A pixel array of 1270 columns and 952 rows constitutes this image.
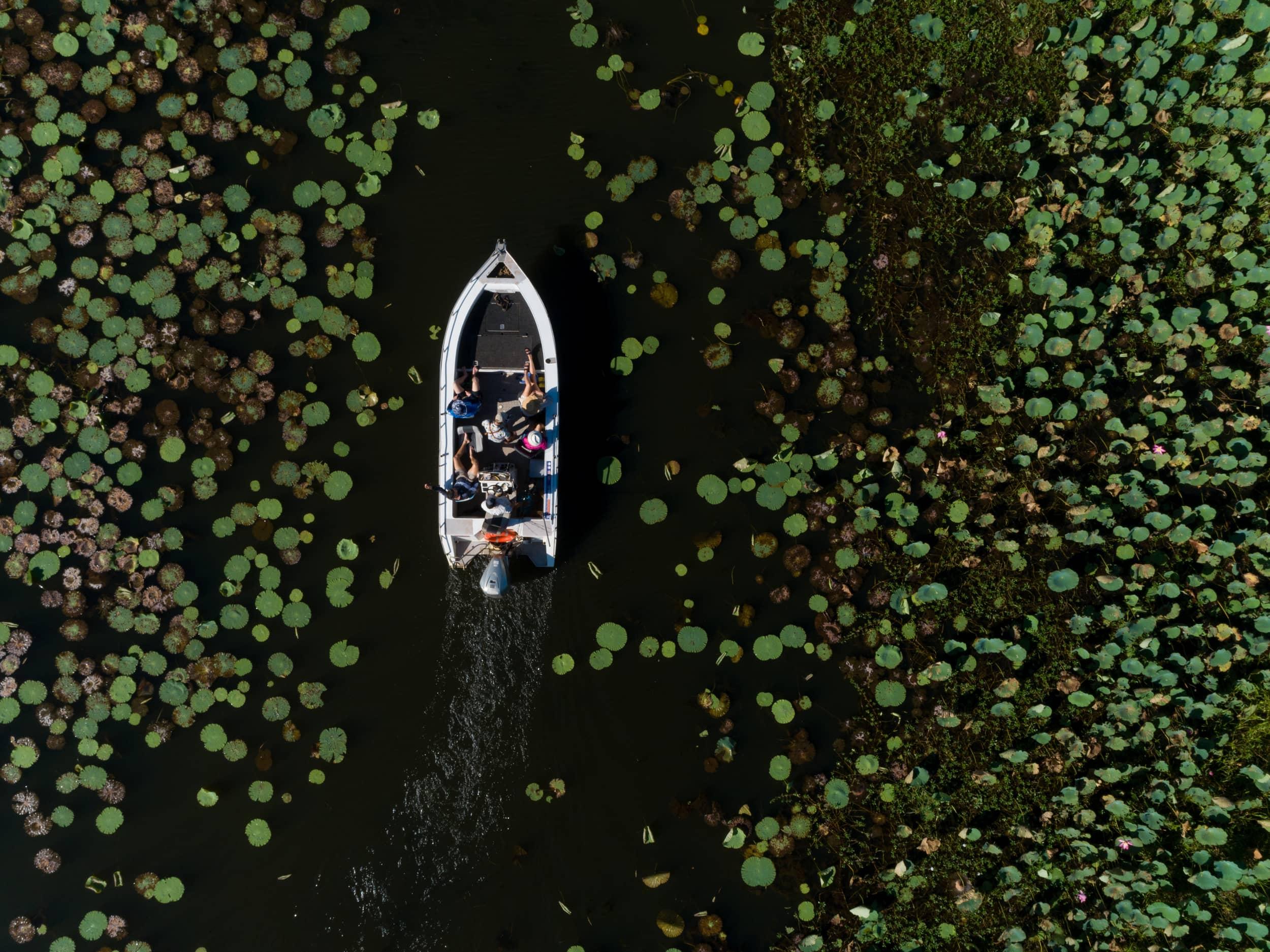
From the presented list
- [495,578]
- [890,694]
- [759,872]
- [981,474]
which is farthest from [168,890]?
[981,474]

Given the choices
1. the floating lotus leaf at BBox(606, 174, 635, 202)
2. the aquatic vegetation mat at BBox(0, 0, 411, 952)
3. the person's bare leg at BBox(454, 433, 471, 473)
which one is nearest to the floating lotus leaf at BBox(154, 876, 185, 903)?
the aquatic vegetation mat at BBox(0, 0, 411, 952)

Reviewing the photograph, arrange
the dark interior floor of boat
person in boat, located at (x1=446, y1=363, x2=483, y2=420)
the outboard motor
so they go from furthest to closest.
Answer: the dark interior floor of boat < person in boat, located at (x1=446, y1=363, x2=483, y2=420) < the outboard motor

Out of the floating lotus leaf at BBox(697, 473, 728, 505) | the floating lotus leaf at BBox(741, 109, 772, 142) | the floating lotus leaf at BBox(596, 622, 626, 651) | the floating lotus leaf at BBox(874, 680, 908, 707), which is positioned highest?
the floating lotus leaf at BBox(741, 109, 772, 142)

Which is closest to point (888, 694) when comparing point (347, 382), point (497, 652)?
point (497, 652)

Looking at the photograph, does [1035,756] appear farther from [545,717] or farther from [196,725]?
[196,725]

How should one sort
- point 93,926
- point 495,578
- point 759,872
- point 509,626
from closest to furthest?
1. point 495,578
2. point 759,872
3. point 93,926
4. point 509,626

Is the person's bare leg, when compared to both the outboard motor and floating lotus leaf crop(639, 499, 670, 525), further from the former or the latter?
floating lotus leaf crop(639, 499, 670, 525)

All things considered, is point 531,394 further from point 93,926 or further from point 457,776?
point 93,926
